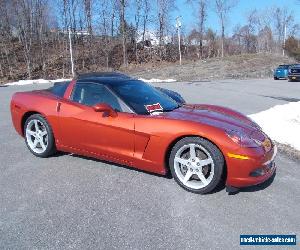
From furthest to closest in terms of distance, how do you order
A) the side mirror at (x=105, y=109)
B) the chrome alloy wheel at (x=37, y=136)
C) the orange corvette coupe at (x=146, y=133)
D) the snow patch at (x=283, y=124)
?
the snow patch at (x=283, y=124) → the chrome alloy wheel at (x=37, y=136) → the side mirror at (x=105, y=109) → the orange corvette coupe at (x=146, y=133)

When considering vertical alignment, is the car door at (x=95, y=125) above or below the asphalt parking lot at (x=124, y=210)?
above

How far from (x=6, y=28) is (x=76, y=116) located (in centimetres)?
4308

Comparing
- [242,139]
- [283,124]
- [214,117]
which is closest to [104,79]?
[214,117]

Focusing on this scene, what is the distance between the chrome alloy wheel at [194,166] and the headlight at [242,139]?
334 mm

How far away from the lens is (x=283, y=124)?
7828 millimetres

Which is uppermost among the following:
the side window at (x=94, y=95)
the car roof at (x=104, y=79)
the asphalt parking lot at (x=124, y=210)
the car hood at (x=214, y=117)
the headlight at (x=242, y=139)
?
the car roof at (x=104, y=79)

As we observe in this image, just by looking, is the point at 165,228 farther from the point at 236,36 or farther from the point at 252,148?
the point at 236,36

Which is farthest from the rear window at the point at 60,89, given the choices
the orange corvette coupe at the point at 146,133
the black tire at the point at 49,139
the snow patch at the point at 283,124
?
the snow patch at the point at 283,124

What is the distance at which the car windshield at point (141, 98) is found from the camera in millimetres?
4707

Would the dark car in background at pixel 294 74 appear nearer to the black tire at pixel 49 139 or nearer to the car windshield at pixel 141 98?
the car windshield at pixel 141 98

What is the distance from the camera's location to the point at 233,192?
4172 millimetres

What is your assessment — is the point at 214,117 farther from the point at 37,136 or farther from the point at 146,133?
the point at 37,136

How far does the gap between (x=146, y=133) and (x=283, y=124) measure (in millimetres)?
4563

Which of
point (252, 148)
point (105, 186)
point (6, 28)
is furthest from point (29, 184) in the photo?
point (6, 28)
